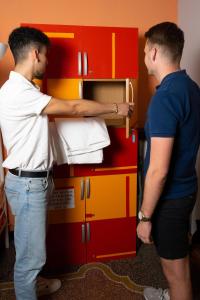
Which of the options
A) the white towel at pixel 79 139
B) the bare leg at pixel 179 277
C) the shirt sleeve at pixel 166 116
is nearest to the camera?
the shirt sleeve at pixel 166 116

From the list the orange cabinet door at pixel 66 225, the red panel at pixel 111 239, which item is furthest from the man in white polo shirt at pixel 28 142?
the red panel at pixel 111 239

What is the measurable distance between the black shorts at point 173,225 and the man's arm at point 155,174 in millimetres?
71

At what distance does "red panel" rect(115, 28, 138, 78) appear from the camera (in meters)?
2.05

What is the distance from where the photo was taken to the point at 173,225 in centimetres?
138

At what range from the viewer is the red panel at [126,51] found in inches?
80.7

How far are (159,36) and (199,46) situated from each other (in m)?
1.28

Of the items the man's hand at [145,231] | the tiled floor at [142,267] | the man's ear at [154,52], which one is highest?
the man's ear at [154,52]

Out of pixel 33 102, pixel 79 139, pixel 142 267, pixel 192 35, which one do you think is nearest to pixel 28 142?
pixel 33 102

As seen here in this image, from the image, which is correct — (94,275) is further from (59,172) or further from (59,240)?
(59,172)

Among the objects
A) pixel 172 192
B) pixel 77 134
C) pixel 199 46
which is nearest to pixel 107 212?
pixel 77 134

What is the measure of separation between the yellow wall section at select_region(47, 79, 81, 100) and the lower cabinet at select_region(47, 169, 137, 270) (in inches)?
24.0

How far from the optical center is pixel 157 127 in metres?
1.21

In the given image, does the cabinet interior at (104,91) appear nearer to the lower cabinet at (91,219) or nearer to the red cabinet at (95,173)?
the red cabinet at (95,173)

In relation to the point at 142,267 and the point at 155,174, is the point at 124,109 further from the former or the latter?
the point at 142,267
